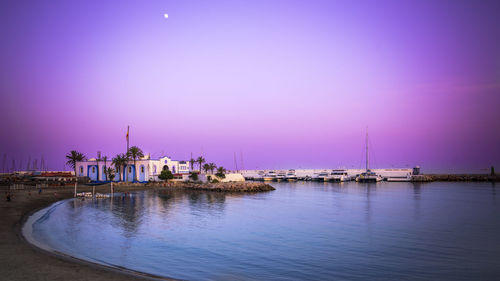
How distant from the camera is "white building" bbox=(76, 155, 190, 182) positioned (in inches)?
4481

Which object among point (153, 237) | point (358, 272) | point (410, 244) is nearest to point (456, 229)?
point (410, 244)

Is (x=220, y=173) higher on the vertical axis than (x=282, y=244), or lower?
higher

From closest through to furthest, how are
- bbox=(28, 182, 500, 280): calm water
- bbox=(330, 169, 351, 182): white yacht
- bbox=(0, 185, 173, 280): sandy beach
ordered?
bbox=(0, 185, 173, 280): sandy beach < bbox=(28, 182, 500, 280): calm water < bbox=(330, 169, 351, 182): white yacht

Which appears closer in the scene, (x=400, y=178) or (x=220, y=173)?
(x=220, y=173)

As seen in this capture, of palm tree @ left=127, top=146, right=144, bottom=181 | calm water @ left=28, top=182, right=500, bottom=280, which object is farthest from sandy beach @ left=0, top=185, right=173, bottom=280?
palm tree @ left=127, top=146, right=144, bottom=181

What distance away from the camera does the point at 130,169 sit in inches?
4513

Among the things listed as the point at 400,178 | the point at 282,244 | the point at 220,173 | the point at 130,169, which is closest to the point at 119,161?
the point at 130,169

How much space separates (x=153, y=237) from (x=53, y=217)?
1955cm

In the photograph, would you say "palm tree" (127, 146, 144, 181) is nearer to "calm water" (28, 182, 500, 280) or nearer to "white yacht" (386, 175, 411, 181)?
"calm water" (28, 182, 500, 280)

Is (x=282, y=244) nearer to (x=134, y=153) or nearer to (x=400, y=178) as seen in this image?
(x=134, y=153)

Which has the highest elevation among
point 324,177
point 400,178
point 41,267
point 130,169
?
point 130,169

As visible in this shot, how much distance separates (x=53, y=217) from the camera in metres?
40.5

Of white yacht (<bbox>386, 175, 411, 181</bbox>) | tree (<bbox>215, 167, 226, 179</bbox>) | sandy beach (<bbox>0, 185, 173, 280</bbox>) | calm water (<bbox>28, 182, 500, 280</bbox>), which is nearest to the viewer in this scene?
sandy beach (<bbox>0, 185, 173, 280</bbox>)

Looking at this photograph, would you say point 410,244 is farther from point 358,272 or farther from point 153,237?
point 153,237
